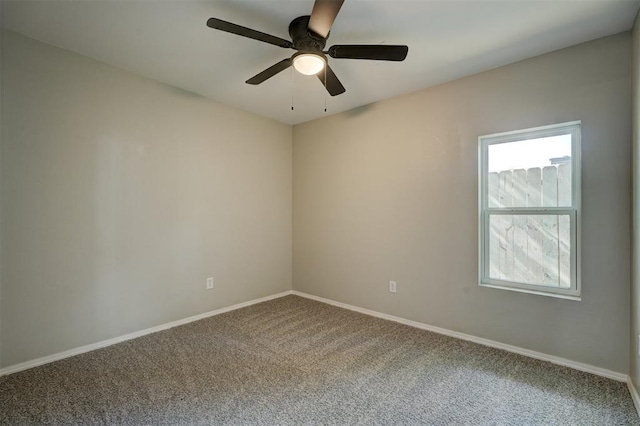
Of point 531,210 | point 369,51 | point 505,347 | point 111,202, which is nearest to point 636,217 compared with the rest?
point 531,210

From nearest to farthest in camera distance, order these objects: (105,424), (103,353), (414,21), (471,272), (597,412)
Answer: (105,424) → (597,412) → (414,21) → (103,353) → (471,272)

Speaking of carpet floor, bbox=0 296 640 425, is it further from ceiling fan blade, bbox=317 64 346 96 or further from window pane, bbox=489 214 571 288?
ceiling fan blade, bbox=317 64 346 96

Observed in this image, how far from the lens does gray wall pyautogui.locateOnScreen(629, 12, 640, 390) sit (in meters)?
1.92

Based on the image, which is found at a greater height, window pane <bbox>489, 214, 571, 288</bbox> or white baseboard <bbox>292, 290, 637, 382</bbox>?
window pane <bbox>489, 214, 571, 288</bbox>

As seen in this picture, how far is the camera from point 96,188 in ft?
8.70

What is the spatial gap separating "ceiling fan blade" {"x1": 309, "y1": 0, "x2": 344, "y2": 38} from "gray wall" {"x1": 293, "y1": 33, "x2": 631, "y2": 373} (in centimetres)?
174

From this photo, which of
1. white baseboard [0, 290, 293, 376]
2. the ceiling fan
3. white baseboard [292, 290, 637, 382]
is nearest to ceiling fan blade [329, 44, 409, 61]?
the ceiling fan

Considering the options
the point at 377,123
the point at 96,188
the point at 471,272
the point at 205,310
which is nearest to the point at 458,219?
the point at 471,272

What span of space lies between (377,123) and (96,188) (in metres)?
2.88

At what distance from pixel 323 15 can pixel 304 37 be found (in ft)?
1.11

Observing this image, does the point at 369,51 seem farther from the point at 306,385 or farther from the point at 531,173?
the point at 306,385

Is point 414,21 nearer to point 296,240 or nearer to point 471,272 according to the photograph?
point 471,272

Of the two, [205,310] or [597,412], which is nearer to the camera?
[597,412]

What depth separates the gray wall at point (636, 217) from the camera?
1.92 m
